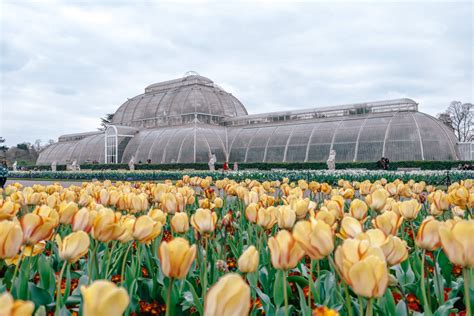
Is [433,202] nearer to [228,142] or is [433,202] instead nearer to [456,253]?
[456,253]

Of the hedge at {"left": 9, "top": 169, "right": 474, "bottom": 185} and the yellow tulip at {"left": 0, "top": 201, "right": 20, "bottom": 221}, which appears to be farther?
the hedge at {"left": 9, "top": 169, "right": 474, "bottom": 185}

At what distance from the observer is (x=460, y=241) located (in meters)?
1.58

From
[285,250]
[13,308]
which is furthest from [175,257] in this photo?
[13,308]

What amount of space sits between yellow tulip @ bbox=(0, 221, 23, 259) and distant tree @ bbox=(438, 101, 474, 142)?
5449 centimetres

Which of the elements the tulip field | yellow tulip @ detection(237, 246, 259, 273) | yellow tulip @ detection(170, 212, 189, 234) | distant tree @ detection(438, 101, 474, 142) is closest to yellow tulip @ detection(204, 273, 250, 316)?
the tulip field

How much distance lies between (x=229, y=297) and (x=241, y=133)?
45.1 m

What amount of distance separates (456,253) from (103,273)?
225 cm

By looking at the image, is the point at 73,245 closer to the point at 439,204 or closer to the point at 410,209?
the point at 410,209

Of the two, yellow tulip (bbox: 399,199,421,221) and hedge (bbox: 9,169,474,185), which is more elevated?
yellow tulip (bbox: 399,199,421,221)

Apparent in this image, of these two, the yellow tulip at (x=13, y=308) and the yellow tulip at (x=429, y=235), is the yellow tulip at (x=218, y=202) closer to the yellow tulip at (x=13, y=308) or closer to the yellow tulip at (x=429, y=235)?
the yellow tulip at (x=429, y=235)

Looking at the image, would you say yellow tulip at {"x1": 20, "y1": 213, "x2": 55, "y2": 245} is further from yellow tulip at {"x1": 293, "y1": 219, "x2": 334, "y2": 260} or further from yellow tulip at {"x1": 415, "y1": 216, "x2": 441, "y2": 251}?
yellow tulip at {"x1": 415, "y1": 216, "x2": 441, "y2": 251}

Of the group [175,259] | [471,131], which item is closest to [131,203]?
[175,259]

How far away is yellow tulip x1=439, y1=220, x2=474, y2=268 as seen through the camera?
61.5 inches

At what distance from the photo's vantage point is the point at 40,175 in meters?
34.9
